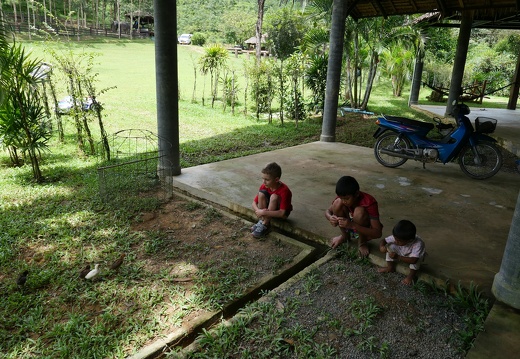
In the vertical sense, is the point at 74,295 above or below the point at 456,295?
below

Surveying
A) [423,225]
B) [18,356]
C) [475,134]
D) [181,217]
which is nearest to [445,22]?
Result: [475,134]

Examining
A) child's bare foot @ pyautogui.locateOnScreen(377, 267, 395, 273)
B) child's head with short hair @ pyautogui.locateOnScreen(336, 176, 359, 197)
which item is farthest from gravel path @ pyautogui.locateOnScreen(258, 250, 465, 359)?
child's head with short hair @ pyautogui.locateOnScreen(336, 176, 359, 197)

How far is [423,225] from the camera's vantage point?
11.9 ft

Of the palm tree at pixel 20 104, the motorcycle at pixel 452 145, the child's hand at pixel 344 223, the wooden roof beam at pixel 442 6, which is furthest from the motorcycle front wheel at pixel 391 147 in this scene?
the palm tree at pixel 20 104

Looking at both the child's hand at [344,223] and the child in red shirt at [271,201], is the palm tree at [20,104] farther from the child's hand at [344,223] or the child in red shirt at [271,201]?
the child's hand at [344,223]

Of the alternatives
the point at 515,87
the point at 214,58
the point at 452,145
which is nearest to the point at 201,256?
the point at 452,145

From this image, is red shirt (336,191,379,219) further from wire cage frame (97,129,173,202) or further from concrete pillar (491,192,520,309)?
wire cage frame (97,129,173,202)

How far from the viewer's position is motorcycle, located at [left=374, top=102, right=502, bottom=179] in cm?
504

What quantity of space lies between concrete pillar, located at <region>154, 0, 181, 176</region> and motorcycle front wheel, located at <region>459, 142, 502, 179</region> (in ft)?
12.5

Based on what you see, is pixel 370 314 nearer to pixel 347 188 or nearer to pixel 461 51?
pixel 347 188

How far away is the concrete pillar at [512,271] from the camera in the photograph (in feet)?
7.64

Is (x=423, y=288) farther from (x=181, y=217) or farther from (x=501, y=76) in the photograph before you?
(x=501, y=76)

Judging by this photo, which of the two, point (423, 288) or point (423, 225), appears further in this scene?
point (423, 225)

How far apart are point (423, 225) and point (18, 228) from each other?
388cm
